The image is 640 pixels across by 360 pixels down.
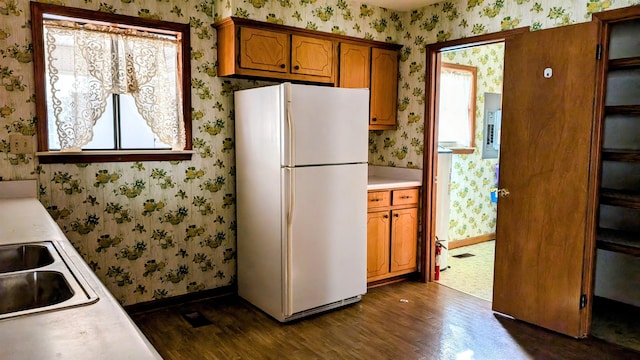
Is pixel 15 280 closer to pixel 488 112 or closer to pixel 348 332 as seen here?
pixel 348 332

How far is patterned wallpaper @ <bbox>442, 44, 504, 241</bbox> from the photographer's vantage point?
17.7ft

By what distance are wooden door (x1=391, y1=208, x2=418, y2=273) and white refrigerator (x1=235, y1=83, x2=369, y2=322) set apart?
20.6 inches

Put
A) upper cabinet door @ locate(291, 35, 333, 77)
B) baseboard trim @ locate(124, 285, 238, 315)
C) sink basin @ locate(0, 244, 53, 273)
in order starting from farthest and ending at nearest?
upper cabinet door @ locate(291, 35, 333, 77)
baseboard trim @ locate(124, 285, 238, 315)
sink basin @ locate(0, 244, 53, 273)

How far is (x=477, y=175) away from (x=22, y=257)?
497cm

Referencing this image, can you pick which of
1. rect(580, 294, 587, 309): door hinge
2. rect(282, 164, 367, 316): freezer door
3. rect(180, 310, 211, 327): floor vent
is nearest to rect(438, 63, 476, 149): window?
rect(282, 164, 367, 316): freezer door

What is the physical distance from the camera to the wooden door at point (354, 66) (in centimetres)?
397

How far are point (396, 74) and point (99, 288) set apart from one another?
3625mm

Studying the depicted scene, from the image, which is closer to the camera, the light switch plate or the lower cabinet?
the light switch plate

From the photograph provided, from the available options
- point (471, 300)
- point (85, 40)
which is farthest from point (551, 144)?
point (85, 40)

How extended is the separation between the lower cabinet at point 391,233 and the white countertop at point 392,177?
0.19 feet

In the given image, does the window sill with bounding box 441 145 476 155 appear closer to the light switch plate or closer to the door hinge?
the door hinge

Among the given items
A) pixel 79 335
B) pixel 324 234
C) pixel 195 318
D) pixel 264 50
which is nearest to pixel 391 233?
pixel 324 234

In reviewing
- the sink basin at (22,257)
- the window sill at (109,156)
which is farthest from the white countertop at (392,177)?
the sink basin at (22,257)

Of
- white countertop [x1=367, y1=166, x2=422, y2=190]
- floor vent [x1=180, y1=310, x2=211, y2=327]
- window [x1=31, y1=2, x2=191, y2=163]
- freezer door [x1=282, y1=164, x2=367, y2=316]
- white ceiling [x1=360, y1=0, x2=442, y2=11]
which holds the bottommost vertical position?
floor vent [x1=180, y1=310, x2=211, y2=327]
